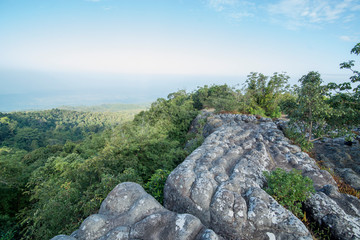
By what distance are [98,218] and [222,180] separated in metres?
3.00

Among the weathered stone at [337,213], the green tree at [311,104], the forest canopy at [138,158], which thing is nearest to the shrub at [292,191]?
the weathered stone at [337,213]

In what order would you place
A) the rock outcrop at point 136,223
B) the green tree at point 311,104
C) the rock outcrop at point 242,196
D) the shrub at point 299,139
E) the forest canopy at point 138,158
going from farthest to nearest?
the shrub at point 299,139 < the green tree at point 311,104 < the forest canopy at point 138,158 < the rock outcrop at point 242,196 < the rock outcrop at point 136,223

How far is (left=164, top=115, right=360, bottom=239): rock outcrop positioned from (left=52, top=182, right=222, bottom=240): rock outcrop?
0.59 metres

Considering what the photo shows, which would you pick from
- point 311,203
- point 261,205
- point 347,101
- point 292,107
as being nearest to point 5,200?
point 261,205

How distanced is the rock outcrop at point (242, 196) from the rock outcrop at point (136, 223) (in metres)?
0.59

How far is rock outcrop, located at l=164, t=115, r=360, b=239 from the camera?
3166 mm

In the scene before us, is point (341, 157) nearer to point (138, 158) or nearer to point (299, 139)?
point (299, 139)

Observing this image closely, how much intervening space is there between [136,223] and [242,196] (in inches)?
95.9

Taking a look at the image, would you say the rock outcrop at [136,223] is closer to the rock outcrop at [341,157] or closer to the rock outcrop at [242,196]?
the rock outcrop at [242,196]

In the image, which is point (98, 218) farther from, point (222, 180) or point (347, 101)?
point (347, 101)

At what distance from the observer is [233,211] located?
3.39m

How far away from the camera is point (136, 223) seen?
3.18 metres

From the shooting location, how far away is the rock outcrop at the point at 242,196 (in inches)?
125

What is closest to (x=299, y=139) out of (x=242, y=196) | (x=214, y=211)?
(x=242, y=196)
